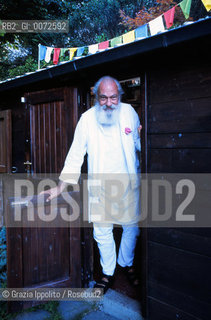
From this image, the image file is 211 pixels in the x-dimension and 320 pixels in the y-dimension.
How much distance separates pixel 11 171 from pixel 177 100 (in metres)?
3.77

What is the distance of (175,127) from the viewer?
210cm

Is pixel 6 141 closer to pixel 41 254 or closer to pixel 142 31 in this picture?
pixel 41 254

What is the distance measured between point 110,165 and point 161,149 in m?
0.66

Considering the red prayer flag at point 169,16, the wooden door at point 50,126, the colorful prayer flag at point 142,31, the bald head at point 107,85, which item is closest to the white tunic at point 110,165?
the bald head at point 107,85

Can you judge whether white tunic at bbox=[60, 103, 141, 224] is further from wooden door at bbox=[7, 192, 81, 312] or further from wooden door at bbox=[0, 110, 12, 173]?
wooden door at bbox=[0, 110, 12, 173]

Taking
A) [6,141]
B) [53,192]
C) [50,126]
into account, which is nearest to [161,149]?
[53,192]

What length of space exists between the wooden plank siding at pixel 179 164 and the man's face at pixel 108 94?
45 cm

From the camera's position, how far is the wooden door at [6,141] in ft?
15.7

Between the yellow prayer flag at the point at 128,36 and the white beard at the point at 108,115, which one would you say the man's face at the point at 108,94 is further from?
the yellow prayer flag at the point at 128,36

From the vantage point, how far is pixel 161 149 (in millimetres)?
2215

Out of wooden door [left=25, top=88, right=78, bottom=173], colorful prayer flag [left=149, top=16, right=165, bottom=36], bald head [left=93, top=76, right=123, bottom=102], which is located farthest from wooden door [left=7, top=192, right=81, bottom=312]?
colorful prayer flag [left=149, top=16, right=165, bottom=36]

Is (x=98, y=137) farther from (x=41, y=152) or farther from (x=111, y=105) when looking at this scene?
(x=41, y=152)

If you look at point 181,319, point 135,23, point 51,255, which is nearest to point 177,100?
point 181,319

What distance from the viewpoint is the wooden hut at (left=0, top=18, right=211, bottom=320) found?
6.39 feet
